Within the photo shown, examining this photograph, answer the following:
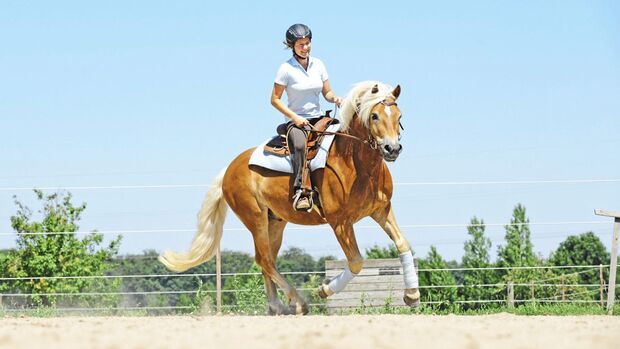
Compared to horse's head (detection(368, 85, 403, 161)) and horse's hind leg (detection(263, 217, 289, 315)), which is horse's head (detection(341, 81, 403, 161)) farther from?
horse's hind leg (detection(263, 217, 289, 315))

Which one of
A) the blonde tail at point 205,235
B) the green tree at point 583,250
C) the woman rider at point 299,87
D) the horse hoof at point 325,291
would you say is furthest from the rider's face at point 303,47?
the green tree at point 583,250

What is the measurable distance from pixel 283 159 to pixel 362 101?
1.07 meters

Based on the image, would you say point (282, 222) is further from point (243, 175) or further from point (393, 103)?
point (393, 103)

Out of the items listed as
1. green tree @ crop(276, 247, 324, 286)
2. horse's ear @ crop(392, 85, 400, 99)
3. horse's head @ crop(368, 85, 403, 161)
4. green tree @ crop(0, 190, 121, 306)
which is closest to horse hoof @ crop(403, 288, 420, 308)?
horse's head @ crop(368, 85, 403, 161)

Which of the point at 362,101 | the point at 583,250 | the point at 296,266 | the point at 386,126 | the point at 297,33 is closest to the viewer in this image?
the point at 386,126

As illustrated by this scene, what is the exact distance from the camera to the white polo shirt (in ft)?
31.3

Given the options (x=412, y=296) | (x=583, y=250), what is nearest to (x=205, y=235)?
(x=412, y=296)

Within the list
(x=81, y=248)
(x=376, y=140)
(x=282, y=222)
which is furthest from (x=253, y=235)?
(x=81, y=248)

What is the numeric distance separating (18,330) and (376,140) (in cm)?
351

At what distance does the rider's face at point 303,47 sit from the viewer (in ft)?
31.3

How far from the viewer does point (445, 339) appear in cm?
587

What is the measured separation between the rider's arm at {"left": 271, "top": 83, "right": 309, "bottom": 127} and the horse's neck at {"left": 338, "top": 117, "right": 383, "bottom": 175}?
0.50 metres

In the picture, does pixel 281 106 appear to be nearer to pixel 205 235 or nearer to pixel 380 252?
pixel 205 235

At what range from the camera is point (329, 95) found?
978 centimetres
